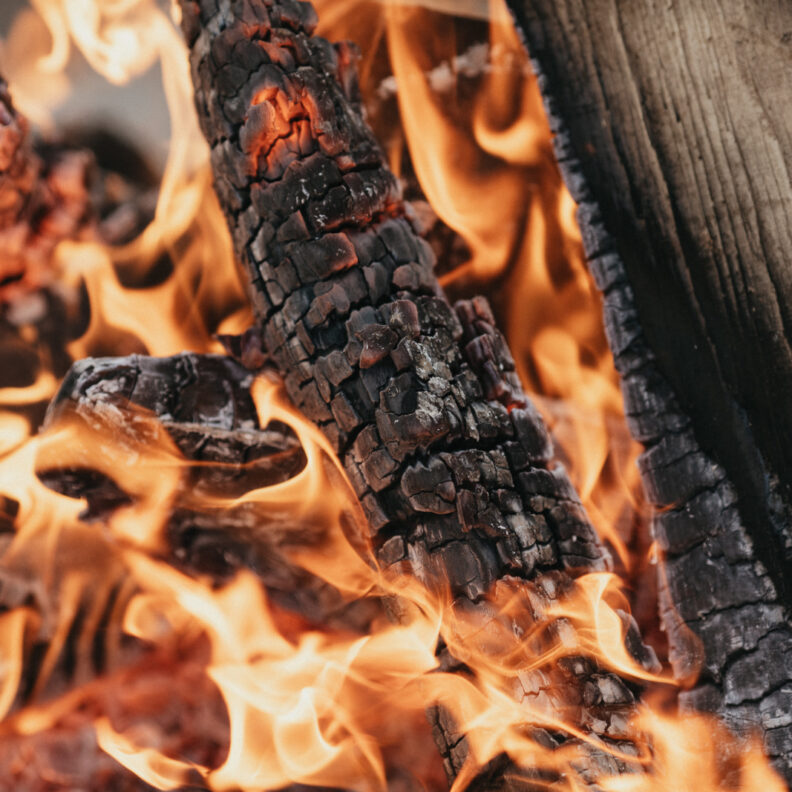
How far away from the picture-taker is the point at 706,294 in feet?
5.42

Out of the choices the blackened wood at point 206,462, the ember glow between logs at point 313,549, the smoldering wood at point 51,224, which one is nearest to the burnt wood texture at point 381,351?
the ember glow between logs at point 313,549

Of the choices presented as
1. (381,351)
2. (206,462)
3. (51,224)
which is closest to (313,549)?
(206,462)

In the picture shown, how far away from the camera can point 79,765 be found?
167 cm

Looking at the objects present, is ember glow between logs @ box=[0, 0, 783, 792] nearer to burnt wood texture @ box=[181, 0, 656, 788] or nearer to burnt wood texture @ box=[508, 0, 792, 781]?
burnt wood texture @ box=[181, 0, 656, 788]

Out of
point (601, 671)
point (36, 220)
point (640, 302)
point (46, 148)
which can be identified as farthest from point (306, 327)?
point (46, 148)

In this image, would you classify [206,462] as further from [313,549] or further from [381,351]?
[381,351]

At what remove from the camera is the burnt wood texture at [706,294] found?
153 centimetres

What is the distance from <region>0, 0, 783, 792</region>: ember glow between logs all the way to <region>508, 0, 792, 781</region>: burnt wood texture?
0.18 metres

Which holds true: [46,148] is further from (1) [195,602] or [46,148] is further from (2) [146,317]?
(1) [195,602]

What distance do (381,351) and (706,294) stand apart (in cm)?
88

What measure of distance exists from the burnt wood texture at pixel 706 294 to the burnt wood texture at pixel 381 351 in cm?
24

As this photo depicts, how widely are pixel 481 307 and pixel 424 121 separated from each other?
0.83m

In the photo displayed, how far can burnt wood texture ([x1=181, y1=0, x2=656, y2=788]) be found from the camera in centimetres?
141

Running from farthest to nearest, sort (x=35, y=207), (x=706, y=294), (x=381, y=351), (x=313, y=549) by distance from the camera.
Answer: (x=35, y=207), (x=313, y=549), (x=706, y=294), (x=381, y=351)
